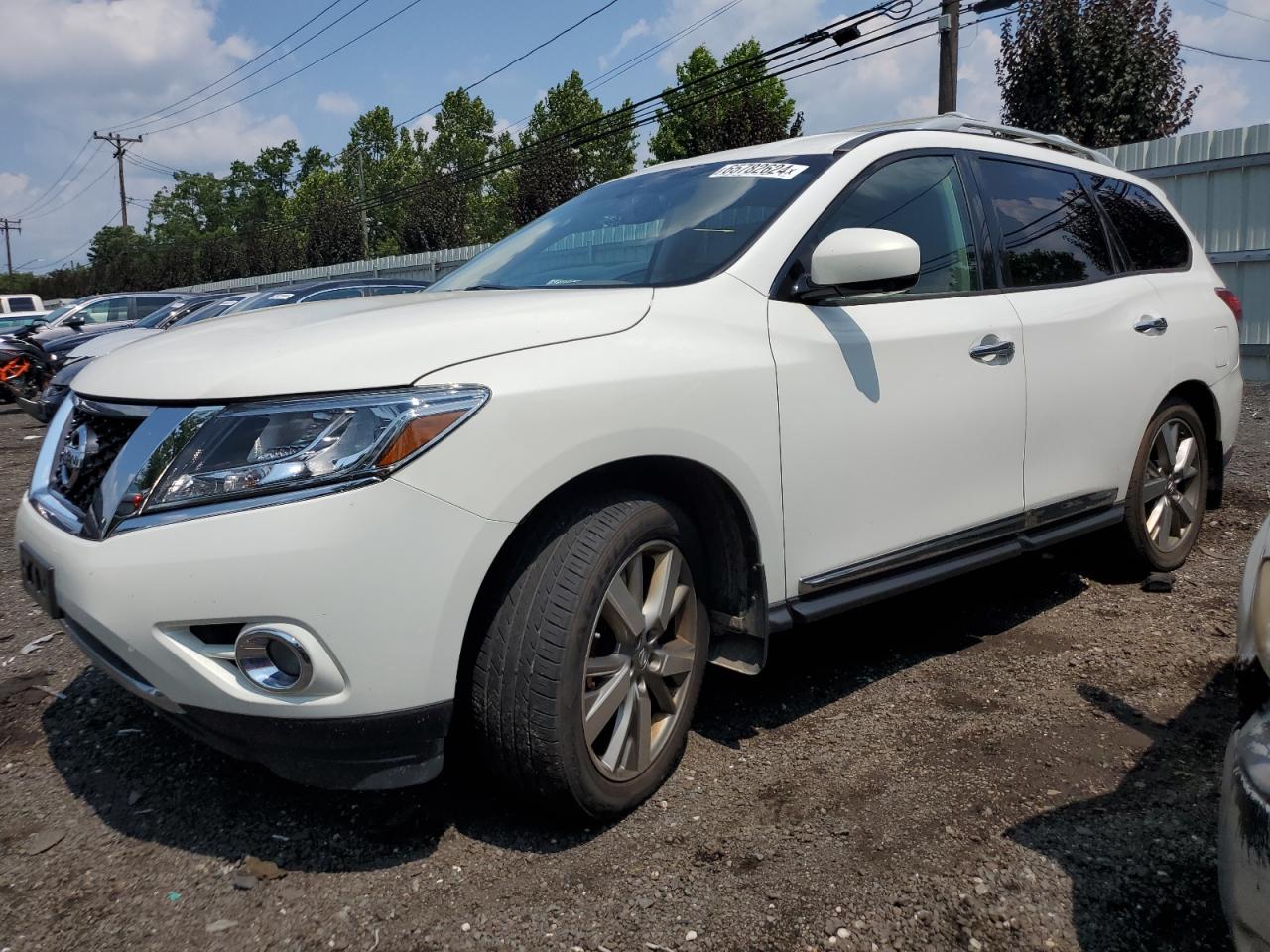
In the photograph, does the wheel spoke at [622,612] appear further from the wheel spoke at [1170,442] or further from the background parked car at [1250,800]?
the wheel spoke at [1170,442]

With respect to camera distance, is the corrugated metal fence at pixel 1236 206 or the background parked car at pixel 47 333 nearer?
the corrugated metal fence at pixel 1236 206

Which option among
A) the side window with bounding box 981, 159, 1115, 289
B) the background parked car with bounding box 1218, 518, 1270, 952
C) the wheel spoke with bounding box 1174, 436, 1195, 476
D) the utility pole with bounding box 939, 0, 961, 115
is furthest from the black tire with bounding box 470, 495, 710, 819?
the utility pole with bounding box 939, 0, 961, 115

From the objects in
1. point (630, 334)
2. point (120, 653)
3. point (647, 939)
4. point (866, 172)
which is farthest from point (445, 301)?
point (647, 939)

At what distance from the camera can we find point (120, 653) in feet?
7.25

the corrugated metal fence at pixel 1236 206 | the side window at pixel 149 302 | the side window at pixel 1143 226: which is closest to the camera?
the side window at pixel 1143 226

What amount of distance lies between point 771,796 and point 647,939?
69 centimetres

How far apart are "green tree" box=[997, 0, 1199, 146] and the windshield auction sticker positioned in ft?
54.7

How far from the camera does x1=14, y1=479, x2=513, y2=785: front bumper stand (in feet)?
6.60

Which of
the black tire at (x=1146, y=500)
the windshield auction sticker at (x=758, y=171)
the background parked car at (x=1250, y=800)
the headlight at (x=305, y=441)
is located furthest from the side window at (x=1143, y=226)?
the headlight at (x=305, y=441)

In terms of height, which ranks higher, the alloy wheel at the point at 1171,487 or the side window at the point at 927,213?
the side window at the point at 927,213

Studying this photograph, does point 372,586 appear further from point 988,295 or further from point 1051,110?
point 1051,110

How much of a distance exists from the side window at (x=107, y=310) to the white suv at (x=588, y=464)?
17722 millimetres

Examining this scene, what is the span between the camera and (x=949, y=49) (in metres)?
15.3

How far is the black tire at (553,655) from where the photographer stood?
227cm
